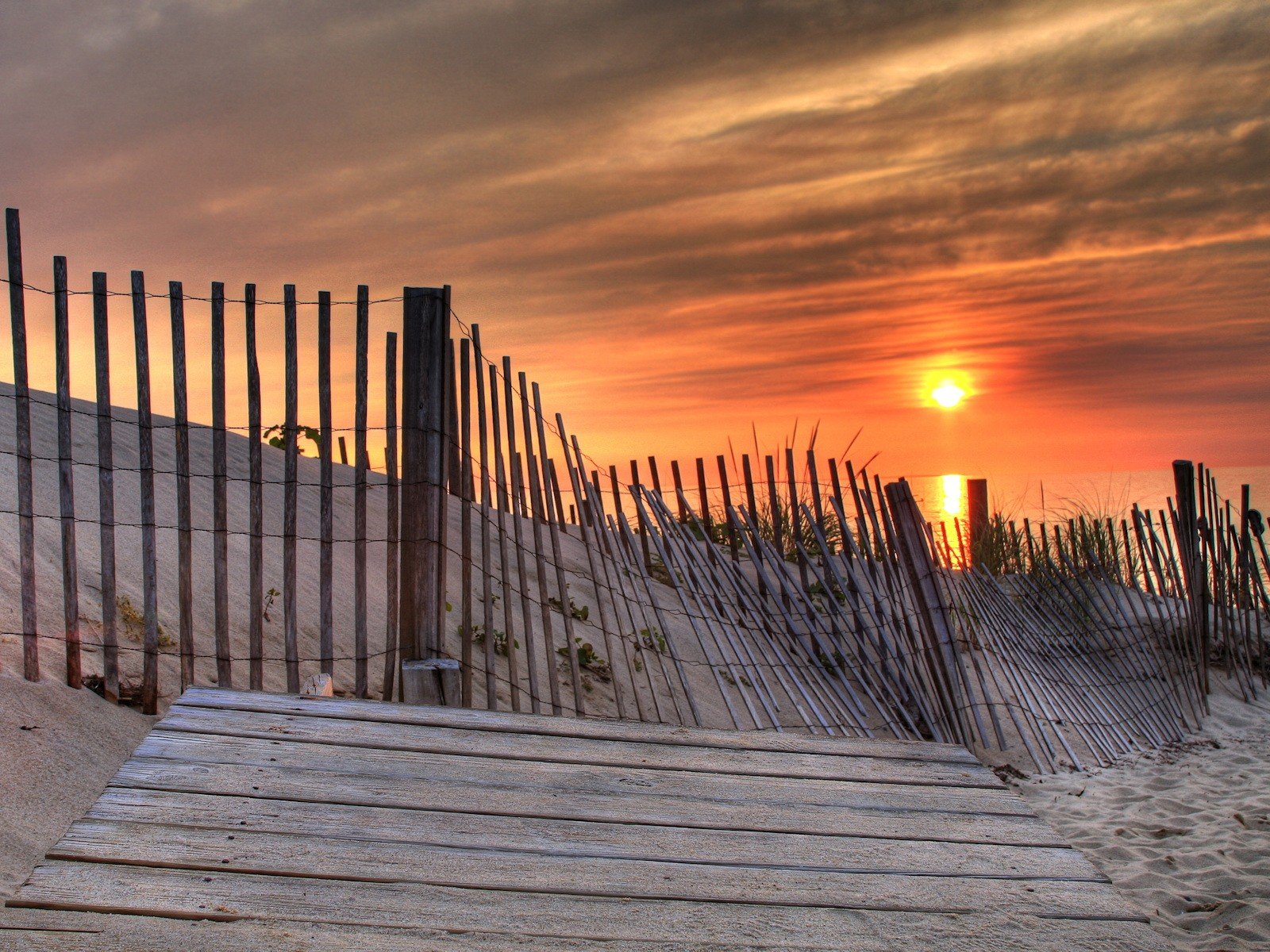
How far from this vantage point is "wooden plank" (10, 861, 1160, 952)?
165cm

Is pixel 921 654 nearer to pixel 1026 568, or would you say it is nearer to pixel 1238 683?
pixel 1238 683

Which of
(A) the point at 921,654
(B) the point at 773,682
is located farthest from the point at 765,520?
(A) the point at 921,654

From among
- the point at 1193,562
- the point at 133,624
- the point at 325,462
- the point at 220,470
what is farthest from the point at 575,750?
the point at 1193,562

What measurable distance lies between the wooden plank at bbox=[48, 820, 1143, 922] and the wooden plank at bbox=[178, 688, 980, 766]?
2.36 feet

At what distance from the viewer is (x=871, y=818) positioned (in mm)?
2281

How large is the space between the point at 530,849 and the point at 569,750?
61cm

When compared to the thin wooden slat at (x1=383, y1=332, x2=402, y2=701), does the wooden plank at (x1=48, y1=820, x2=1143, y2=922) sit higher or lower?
lower

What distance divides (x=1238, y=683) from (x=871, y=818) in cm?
578

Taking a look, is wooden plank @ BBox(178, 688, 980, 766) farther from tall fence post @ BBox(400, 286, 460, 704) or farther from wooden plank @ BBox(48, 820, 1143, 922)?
wooden plank @ BBox(48, 820, 1143, 922)

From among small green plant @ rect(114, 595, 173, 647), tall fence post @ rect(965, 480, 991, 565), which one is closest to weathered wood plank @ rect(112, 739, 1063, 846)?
small green plant @ rect(114, 595, 173, 647)

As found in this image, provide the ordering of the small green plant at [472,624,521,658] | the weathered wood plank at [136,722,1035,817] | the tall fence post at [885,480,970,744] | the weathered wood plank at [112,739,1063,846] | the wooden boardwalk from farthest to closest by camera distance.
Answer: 1. the small green plant at [472,624,521,658]
2. the tall fence post at [885,480,970,744]
3. the weathered wood plank at [136,722,1035,817]
4. the weathered wood plank at [112,739,1063,846]
5. the wooden boardwalk

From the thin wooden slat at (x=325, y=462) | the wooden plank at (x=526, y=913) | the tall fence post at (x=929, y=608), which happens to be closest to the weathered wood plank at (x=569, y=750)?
the wooden plank at (x=526, y=913)

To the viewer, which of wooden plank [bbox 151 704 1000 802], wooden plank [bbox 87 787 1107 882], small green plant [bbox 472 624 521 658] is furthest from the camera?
small green plant [bbox 472 624 521 658]

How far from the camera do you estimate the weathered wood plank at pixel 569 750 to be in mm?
2500
